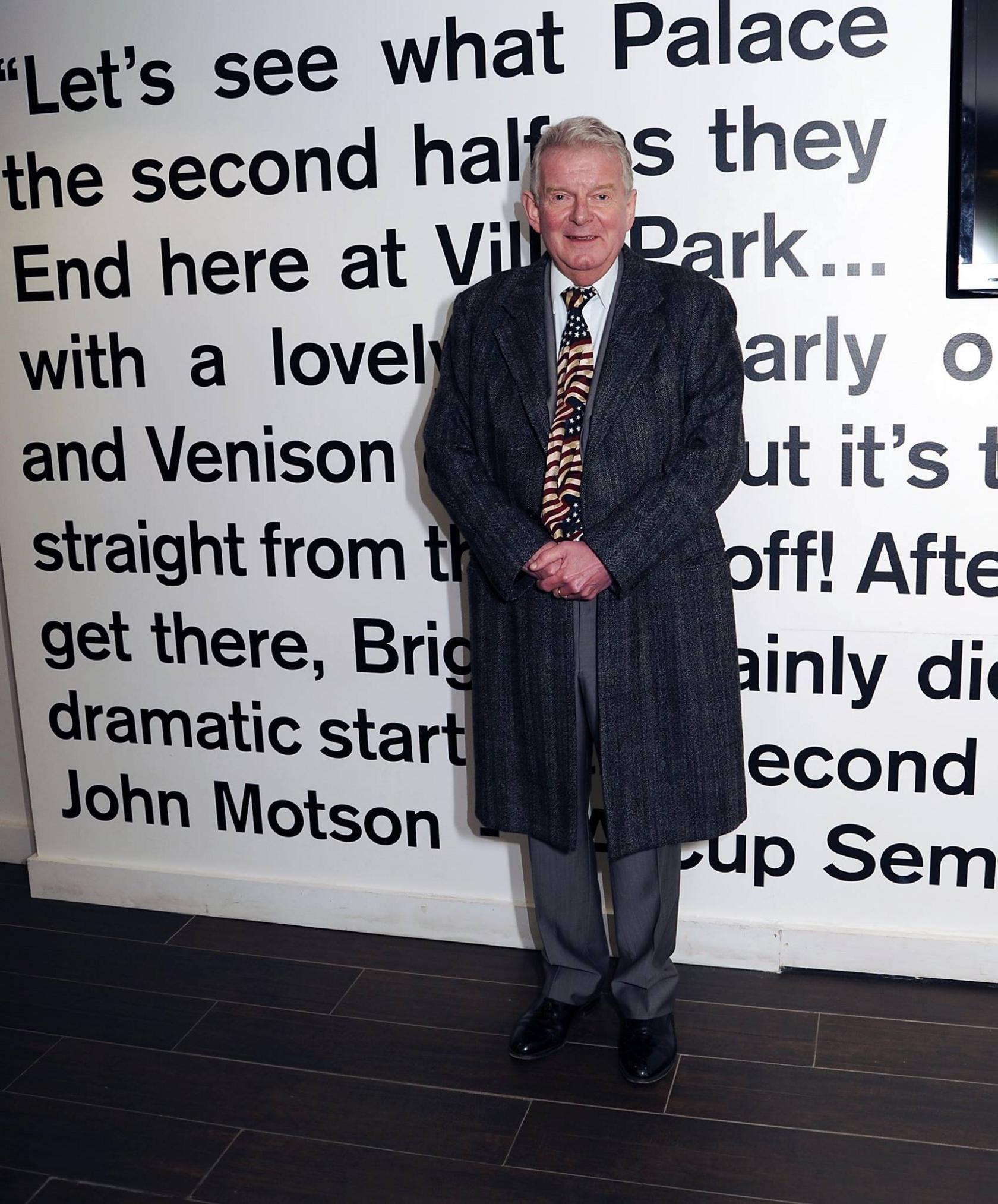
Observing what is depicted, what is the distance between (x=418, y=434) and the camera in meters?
2.82

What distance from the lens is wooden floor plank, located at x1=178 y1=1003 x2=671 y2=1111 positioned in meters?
2.40

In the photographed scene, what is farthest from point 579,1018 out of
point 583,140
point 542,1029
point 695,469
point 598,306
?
point 583,140

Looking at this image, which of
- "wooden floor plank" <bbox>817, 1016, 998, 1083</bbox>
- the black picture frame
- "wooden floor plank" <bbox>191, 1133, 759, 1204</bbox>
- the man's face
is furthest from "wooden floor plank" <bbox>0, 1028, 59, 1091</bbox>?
the black picture frame

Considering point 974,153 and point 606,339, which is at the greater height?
point 974,153

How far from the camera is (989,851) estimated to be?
2697 mm

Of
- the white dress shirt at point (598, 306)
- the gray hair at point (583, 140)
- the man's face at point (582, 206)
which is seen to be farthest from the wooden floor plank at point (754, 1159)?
the gray hair at point (583, 140)

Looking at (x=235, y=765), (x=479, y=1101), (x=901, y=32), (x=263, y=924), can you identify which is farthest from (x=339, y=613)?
(x=901, y=32)

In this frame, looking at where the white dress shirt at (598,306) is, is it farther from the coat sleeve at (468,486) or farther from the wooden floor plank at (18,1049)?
the wooden floor plank at (18,1049)

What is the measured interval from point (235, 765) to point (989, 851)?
5.50 ft

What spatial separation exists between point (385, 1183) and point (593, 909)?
0.67 meters

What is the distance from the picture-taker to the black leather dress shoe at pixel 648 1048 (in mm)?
2410

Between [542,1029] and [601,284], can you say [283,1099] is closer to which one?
[542,1029]

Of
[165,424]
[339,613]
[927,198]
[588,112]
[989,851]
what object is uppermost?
[588,112]

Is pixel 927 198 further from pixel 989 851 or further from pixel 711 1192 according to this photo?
pixel 711 1192
